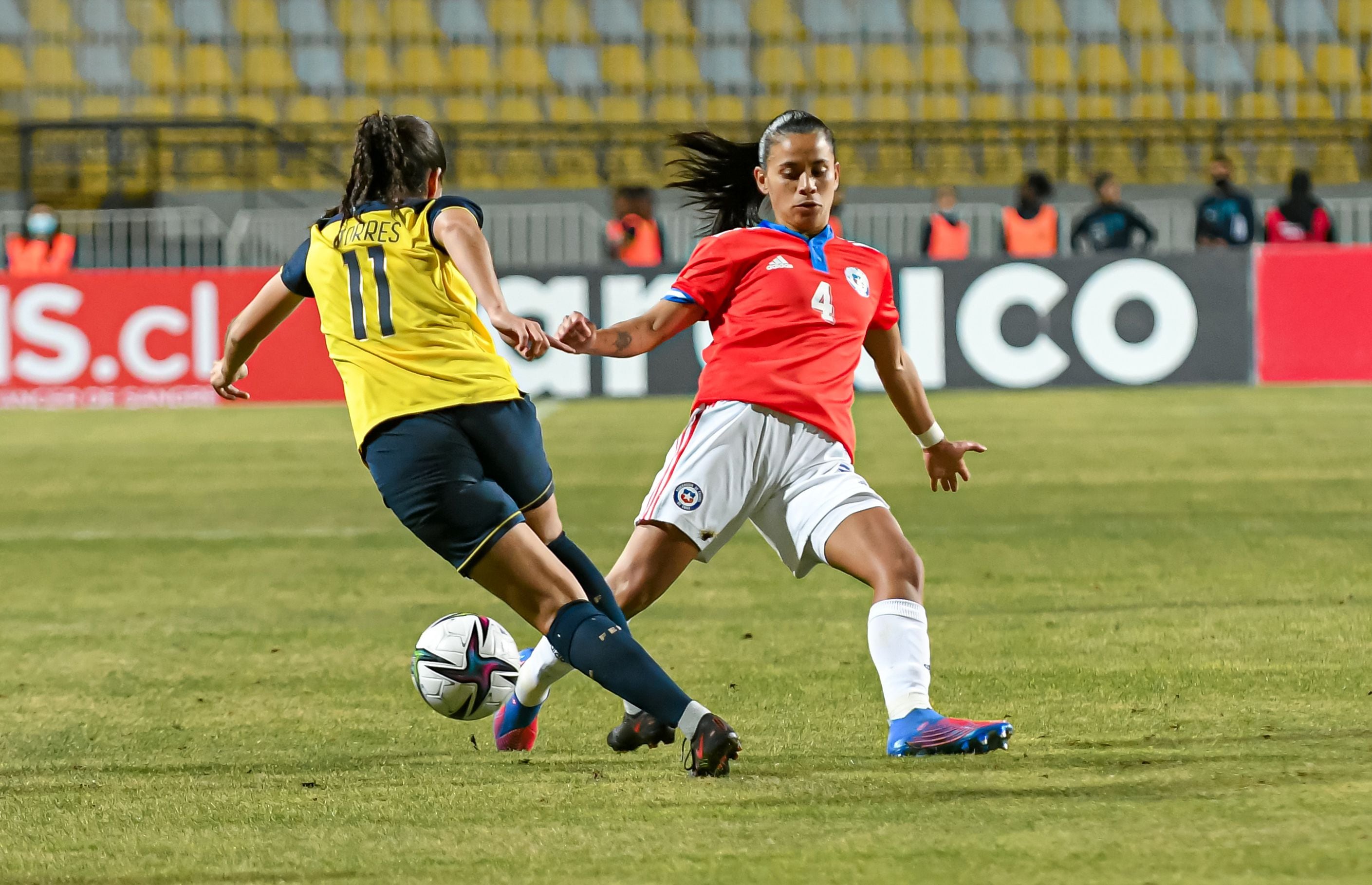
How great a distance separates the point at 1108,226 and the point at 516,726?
16.0 meters

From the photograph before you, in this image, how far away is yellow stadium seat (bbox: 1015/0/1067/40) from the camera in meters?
27.3

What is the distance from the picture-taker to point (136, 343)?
1903 cm

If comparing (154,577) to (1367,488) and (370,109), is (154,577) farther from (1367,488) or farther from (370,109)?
(370,109)

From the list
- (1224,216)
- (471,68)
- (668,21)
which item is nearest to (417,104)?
(471,68)

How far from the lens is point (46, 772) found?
4793 millimetres

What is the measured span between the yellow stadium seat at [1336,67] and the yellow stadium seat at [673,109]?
28.6 feet

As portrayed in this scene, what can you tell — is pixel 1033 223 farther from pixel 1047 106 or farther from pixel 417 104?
pixel 417 104

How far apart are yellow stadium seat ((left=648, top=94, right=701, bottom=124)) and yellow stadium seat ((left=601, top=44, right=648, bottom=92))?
326 mm

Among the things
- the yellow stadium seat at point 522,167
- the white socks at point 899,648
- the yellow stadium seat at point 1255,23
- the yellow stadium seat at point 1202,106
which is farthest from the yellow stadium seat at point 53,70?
the white socks at point 899,648

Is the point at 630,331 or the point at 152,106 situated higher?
the point at 152,106

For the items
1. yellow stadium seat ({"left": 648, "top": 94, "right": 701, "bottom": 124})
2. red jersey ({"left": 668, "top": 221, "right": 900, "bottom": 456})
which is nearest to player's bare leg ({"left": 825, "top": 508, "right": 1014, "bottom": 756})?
red jersey ({"left": 668, "top": 221, "right": 900, "bottom": 456})

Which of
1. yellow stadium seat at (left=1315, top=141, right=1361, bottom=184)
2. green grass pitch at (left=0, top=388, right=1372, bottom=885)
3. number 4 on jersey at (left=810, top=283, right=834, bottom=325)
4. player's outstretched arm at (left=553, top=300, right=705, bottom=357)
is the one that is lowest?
green grass pitch at (left=0, top=388, right=1372, bottom=885)

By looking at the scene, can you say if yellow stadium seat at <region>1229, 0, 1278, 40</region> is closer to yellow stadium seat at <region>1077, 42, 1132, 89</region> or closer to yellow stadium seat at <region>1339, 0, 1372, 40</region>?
yellow stadium seat at <region>1339, 0, 1372, 40</region>

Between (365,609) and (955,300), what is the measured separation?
11606 mm
